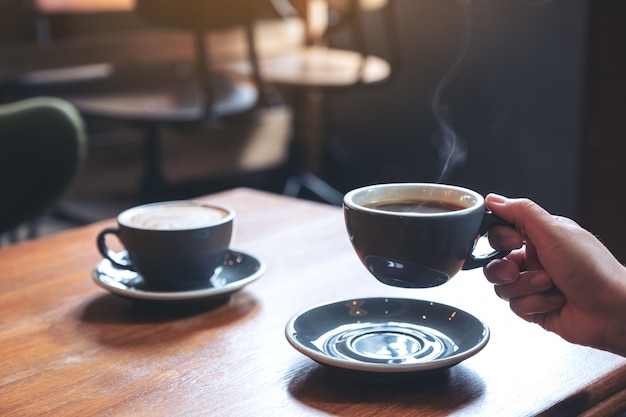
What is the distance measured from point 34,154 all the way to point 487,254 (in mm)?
1117

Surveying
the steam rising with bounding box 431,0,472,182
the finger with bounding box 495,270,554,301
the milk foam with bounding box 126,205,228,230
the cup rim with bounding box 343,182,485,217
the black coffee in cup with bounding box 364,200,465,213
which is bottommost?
the steam rising with bounding box 431,0,472,182

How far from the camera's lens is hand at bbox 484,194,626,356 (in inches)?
26.8

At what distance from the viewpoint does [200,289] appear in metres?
0.84

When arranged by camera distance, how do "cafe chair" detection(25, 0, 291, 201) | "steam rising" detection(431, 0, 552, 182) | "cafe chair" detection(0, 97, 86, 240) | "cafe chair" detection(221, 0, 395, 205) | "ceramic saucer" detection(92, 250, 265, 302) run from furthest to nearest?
1. "steam rising" detection(431, 0, 552, 182)
2. "cafe chair" detection(221, 0, 395, 205)
3. "cafe chair" detection(25, 0, 291, 201)
4. "cafe chair" detection(0, 97, 86, 240)
5. "ceramic saucer" detection(92, 250, 265, 302)

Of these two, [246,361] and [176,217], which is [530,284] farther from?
[176,217]

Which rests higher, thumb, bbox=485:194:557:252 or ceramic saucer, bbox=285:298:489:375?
thumb, bbox=485:194:557:252

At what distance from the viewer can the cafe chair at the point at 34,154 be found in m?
1.55

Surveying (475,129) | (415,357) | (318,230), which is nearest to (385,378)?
(415,357)

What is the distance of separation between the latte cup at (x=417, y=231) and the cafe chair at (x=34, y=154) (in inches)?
40.5

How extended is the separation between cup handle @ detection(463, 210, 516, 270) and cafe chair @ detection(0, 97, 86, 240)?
3.59 ft

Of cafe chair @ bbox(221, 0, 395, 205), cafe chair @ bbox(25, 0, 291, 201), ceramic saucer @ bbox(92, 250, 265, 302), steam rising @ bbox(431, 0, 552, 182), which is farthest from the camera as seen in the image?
steam rising @ bbox(431, 0, 552, 182)

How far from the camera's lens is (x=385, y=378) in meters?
0.62

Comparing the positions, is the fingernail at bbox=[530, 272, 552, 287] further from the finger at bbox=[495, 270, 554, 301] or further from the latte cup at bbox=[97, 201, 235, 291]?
the latte cup at bbox=[97, 201, 235, 291]

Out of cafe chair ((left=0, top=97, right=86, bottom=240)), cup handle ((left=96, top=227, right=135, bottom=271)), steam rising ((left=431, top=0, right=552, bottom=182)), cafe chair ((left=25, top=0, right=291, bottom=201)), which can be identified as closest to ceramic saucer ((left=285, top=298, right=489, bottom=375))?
cup handle ((left=96, top=227, right=135, bottom=271))
